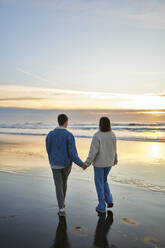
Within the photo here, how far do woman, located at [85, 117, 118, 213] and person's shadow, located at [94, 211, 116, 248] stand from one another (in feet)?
0.76

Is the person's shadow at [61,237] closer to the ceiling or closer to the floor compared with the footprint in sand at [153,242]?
closer to the ceiling

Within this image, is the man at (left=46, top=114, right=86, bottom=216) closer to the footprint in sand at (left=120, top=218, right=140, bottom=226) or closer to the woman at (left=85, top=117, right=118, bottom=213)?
the woman at (left=85, top=117, right=118, bottom=213)

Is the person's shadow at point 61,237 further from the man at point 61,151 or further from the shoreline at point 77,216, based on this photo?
the man at point 61,151

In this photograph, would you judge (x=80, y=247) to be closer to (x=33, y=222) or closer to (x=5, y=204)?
(x=33, y=222)

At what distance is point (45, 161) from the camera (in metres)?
10.2

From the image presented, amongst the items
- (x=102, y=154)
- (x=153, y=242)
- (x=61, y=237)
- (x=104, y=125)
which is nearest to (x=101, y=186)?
(x=102, y=154)

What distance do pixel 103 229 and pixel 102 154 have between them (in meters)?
1.41

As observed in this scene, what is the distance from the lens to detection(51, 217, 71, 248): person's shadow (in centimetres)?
355

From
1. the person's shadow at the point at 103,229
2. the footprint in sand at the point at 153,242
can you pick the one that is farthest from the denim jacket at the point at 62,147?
the footprint in sand at the point at 153,242

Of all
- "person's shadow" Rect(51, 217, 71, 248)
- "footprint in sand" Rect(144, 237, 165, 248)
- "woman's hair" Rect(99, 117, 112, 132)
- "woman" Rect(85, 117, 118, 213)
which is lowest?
"footprint in sand" Rect(144, 237, 165, 248)

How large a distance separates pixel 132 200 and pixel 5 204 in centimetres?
278

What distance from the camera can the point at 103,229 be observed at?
4.09 m

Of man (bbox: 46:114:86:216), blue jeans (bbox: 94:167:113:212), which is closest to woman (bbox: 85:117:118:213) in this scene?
blue jeans (bbox: 94:167:113:212)

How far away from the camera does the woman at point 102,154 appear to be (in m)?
4.86
